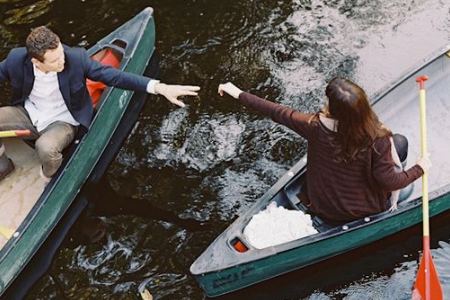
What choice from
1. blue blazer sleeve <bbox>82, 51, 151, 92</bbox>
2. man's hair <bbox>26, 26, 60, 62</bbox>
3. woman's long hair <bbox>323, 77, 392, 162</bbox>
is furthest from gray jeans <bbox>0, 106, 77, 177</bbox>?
woman's long hair <bbox>323, 77, 392, 162</bbox>

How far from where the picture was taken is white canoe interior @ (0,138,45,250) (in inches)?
187

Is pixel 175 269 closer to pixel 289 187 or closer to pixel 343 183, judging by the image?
pixel 289 187

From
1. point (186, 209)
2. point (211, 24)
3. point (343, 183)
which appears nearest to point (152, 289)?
point (186, 209)

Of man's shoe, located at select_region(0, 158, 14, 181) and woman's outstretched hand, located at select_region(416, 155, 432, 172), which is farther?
man's shoe, located at select_region(0, 158, 14, 181)

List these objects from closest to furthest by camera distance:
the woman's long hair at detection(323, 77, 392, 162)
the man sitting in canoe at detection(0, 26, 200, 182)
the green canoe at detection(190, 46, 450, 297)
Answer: the woman's long hair at detection(323, 77, 392, 162) < the green canoe at detection(190, 46, 450, 297) < the man sitting in canoe at detection(0, 26, 200, 182)

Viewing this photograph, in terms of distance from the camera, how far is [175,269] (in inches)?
187

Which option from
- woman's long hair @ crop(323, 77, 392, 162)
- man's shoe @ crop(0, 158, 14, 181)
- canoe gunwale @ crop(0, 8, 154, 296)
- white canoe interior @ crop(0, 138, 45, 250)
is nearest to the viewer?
woman's long hair @ crop(323, 77, 392, 162)

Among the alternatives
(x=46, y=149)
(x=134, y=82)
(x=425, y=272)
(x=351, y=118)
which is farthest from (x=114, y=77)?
(x=425, y=272)

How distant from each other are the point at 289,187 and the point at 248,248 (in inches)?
21.7

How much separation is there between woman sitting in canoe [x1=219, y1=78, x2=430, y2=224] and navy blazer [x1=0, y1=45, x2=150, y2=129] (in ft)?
2.53

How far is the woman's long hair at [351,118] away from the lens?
11.4 feet

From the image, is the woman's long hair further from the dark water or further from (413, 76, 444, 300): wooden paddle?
the dark water

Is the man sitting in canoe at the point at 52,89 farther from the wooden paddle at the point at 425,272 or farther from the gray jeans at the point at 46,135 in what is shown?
the wooden paddle at the point at 425,272

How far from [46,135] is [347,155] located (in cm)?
216
